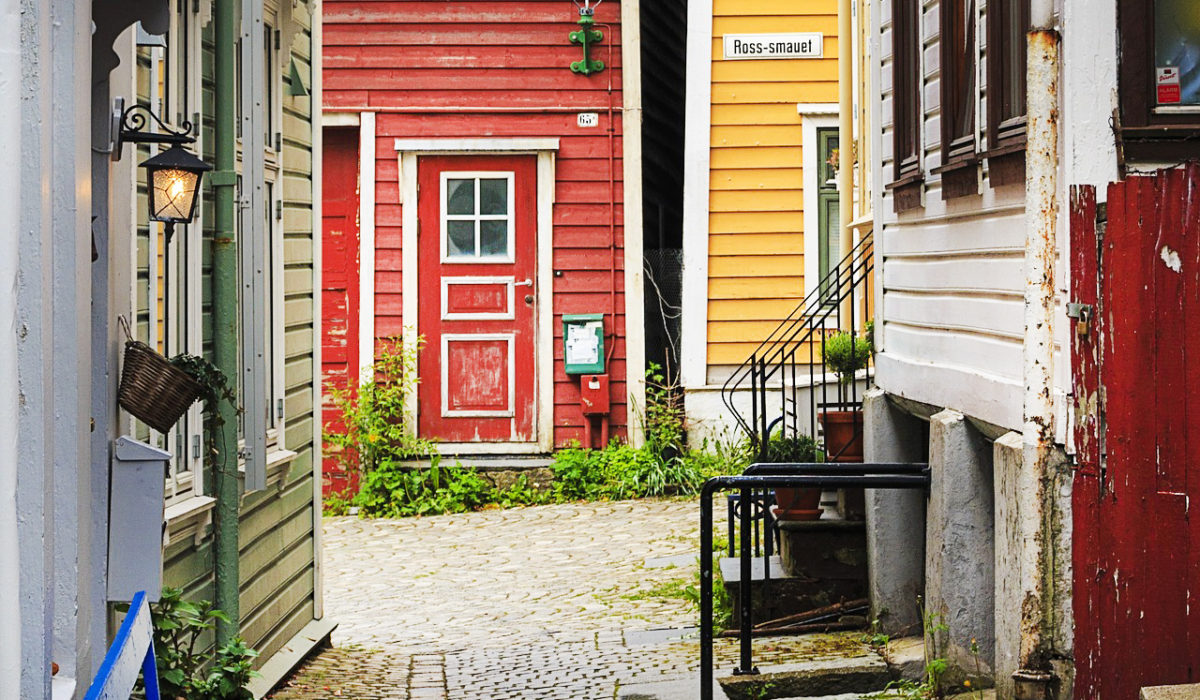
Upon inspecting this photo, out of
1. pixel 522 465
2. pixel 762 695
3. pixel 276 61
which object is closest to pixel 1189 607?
pixel 762 695

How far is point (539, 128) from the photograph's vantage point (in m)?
13.8

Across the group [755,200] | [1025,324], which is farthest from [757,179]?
[1025,324]

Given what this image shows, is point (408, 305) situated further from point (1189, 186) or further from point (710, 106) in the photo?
point (1189, 186)

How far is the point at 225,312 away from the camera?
6113 mm

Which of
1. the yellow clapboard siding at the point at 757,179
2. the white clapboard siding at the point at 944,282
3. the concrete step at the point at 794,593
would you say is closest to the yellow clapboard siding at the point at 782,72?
the yellow clapboard siding at the point at 757,179

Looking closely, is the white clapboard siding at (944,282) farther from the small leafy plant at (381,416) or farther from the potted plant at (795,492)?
the small leafy plant at (381,416)

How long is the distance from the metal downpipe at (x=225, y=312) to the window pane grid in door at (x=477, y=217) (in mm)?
7399

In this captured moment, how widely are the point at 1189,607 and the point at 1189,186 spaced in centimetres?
135

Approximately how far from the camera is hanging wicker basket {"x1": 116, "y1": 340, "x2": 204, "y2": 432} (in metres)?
4.12

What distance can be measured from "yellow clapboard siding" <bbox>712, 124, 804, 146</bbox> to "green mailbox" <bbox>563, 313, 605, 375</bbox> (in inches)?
78.1

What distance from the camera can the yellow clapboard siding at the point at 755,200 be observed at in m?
13.6

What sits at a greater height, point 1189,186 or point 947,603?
point 1189,186

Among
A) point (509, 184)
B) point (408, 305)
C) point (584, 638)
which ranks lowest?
point (584, 638)

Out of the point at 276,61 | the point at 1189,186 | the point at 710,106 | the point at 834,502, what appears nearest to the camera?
the point at 1189,186
